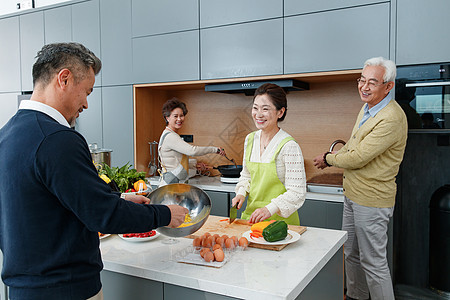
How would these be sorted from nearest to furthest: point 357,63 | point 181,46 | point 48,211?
point 48,211, point 357,63, point 181,46

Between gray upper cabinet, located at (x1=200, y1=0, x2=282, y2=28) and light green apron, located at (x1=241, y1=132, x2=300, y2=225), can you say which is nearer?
light green apron, located at (x1=241, y1=132, x2=300, y2=225)

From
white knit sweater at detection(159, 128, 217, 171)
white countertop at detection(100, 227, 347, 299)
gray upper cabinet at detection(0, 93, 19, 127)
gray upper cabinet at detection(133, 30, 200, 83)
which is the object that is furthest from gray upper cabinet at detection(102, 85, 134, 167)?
white countertop at detection(100, 227, 347, 299)

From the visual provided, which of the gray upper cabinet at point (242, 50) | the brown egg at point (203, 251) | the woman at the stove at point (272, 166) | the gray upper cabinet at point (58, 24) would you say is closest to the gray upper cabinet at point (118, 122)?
the gray upper cabinet at point (58, 24)

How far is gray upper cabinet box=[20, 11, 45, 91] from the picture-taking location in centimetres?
434

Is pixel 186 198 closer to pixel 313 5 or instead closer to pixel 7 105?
pixel 313 5

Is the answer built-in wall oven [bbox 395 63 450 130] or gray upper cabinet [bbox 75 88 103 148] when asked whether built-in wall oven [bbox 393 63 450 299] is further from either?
gray upper cabinet [bbox 75 88 103 148]

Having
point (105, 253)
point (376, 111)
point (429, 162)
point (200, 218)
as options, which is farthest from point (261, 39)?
point (105, 253)

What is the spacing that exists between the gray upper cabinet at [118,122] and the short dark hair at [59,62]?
104 inches

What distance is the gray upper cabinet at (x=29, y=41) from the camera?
4344mm

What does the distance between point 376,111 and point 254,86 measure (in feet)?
3.31

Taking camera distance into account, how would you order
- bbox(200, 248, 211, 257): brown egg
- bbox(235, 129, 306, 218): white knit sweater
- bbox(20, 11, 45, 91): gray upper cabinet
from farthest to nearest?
1. bbox(20, 11, 45, 91): gray upper cabinet
2. bbox(235, 129, 306, 218): white knit sweater
3. bbox(200, 248, 211, 257): brown egg

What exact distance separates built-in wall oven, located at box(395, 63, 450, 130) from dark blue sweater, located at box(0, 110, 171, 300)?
209cm

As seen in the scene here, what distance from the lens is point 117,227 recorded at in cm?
119

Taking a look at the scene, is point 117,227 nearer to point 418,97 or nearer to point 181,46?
point 418,97
